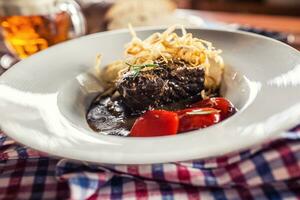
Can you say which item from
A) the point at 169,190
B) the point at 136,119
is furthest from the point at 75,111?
the point at 169,190

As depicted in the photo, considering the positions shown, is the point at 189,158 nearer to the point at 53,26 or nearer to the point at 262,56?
the point at 262,56

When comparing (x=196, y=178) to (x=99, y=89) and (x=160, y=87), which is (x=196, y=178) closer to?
(x=160, y=87)

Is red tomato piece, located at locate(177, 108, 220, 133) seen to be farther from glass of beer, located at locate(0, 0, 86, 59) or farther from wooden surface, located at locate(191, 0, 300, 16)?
wooden surface, located at locate(191, 0, 300, 16)

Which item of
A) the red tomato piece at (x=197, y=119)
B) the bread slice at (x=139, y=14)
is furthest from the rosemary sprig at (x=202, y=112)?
the bread slice at (x=139, y=14)

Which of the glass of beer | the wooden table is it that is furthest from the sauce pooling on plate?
the wooden table

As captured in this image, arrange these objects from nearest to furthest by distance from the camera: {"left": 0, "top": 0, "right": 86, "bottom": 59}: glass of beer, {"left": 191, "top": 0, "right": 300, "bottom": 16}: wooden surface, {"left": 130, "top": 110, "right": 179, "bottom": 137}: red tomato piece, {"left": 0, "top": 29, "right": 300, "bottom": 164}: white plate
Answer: {"left": 0, "top": 29, "right": 300, "bottom": 164}: white plate
{"left": 130, "top": 110, "right": 179, "bottom": 137}: red tomato piece
{"left": 0, "top": 0, "right": 86, "bottom": 59}: glass of beer
{"left": 191, "top": 0, "right": 300, "bottom": 16}: wooden surface
